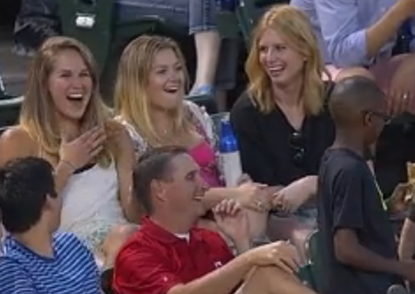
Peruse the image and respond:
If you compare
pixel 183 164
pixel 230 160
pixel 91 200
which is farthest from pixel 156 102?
pixel 183 164

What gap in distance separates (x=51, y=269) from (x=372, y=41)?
224cm

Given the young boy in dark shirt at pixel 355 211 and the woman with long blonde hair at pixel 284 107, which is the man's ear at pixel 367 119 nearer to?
the young boy in dark shirt at pixel 355 211

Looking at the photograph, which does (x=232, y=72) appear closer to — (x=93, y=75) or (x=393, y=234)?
(x=93, y=75)

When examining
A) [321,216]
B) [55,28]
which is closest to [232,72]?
[55,28]

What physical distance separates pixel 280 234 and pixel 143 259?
95cm

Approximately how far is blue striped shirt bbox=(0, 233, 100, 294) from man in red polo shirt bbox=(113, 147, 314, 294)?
0.14m

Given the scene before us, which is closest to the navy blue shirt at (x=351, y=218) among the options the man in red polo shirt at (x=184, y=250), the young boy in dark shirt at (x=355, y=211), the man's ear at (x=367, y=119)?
the young boy in dark shirt at (x=355, y=211)

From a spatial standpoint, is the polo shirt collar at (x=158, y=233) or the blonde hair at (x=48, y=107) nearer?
the polo shirt collar at (x=158, y=233)

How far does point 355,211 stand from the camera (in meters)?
4.66

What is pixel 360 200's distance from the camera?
4691mm

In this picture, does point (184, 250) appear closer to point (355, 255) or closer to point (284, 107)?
point (355, 255)

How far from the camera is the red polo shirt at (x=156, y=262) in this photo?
4543 mm

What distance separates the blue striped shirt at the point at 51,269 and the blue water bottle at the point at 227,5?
8.47ft

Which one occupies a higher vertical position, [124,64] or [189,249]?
[124,64]
